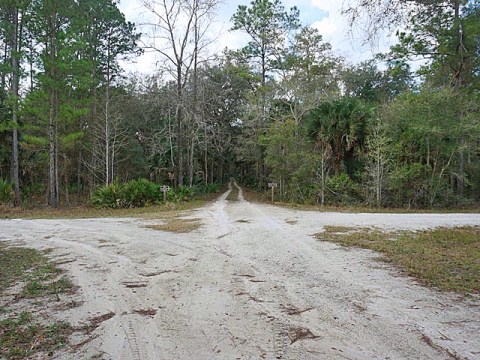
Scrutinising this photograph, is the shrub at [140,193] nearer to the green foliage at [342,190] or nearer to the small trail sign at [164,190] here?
the small trail sign at [164,190]

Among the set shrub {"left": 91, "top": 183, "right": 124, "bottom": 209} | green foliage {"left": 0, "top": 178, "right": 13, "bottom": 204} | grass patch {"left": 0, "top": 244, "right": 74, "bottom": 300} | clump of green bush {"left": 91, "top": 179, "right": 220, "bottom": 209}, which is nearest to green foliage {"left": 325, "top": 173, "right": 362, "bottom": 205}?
clump of green bush {"left": 91, "top": 179, "right": 220, "bottom": 209}

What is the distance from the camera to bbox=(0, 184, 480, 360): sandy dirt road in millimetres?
2760

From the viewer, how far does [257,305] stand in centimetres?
366

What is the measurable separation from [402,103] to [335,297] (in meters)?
13.6

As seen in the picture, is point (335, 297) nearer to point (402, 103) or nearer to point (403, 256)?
point (403, 256)

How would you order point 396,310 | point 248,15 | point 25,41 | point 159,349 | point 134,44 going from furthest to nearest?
point 248,15 < point 134,44 < point 25,41 < point 396,310 < point 159,349

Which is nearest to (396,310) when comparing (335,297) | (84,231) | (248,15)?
(335,297)

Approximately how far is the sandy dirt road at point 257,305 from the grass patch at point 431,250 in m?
0.40

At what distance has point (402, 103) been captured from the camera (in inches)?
590

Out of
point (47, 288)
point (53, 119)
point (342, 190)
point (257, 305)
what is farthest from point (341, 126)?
point (47, 288)

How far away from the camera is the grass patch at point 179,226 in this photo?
28.6 feet

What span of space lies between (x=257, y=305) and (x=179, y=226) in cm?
584

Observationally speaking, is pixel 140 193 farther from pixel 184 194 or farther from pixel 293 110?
pixel 293 110

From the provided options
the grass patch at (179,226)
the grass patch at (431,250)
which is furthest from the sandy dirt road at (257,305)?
the grass patch at (179,226)
